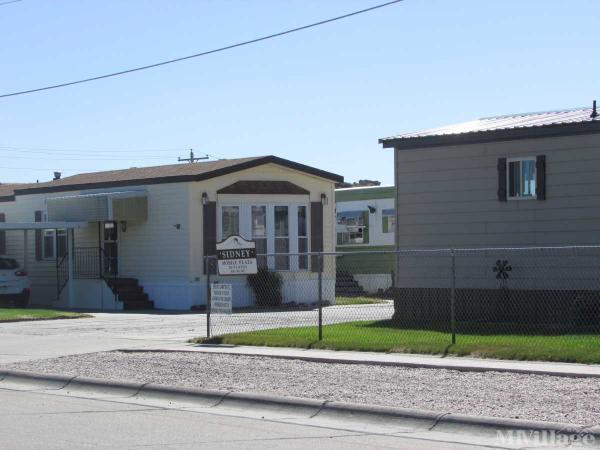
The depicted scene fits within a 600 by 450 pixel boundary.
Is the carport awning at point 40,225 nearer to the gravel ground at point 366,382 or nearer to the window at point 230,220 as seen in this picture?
the window at point 230,220

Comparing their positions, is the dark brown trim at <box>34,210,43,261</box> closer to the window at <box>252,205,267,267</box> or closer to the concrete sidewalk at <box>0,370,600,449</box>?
the window at <box>252,205,267,267</box>

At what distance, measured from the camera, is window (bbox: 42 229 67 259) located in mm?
33938

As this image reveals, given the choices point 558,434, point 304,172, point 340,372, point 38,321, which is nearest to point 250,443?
point 558,434

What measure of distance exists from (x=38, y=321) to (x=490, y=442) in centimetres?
1797

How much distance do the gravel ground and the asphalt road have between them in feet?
3.36

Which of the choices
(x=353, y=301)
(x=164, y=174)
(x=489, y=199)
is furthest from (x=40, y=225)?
(x=489, y=199)

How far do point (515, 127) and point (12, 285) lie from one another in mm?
18382

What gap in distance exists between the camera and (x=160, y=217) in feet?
101

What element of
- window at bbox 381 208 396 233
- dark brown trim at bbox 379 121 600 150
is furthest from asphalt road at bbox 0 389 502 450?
window at bbox 381 208 396 233

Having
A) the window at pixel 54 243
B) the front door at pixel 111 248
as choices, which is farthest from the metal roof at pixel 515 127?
the window at pixel 54 243

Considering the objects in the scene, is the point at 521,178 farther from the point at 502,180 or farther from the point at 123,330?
the point at 123,330

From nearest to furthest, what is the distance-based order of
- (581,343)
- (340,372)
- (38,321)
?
(340,372) → (581,343) → (38,321)

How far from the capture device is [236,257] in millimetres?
17750

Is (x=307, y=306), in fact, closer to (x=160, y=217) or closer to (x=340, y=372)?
(x=160, y=217)
